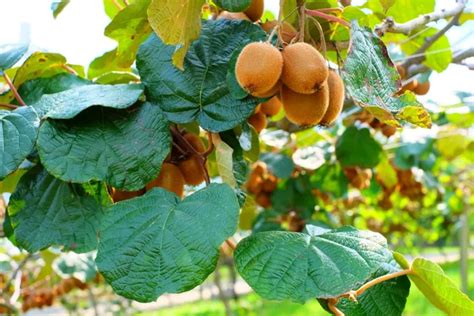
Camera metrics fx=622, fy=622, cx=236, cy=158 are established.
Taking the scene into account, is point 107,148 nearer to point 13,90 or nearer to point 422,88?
point 13,90

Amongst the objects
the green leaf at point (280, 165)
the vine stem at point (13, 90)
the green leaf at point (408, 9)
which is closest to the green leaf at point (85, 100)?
the vine stem at point (13, 90)

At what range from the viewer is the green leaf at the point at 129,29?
3.44ft

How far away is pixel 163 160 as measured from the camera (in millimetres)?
875

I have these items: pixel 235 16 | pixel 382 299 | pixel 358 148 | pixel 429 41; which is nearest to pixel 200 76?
pixel 235 16

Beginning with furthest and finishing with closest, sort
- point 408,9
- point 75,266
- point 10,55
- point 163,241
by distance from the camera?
1. point 75,266
2. point 408,9
3. point 10,55
4. point 163,241

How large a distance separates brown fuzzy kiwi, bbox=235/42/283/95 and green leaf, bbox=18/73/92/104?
1.28 ft

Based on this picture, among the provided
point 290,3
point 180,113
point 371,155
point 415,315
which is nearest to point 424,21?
point 290,3

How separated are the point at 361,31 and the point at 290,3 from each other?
0.74 ft

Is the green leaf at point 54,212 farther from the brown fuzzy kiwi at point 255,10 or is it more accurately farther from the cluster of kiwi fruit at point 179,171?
the brown fuzzy kiwi at point 255,10

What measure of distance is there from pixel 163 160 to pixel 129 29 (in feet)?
1.08

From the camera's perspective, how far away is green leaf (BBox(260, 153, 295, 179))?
2.37m

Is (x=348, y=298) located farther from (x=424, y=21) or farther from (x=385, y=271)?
(x=424, y=21)

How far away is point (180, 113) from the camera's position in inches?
37.2

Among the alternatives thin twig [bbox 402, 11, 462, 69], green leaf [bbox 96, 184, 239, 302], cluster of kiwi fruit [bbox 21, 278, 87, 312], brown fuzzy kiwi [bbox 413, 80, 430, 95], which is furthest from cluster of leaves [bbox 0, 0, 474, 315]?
cluster of kiwi fruit [bbox 21, 278, 87, 312]
